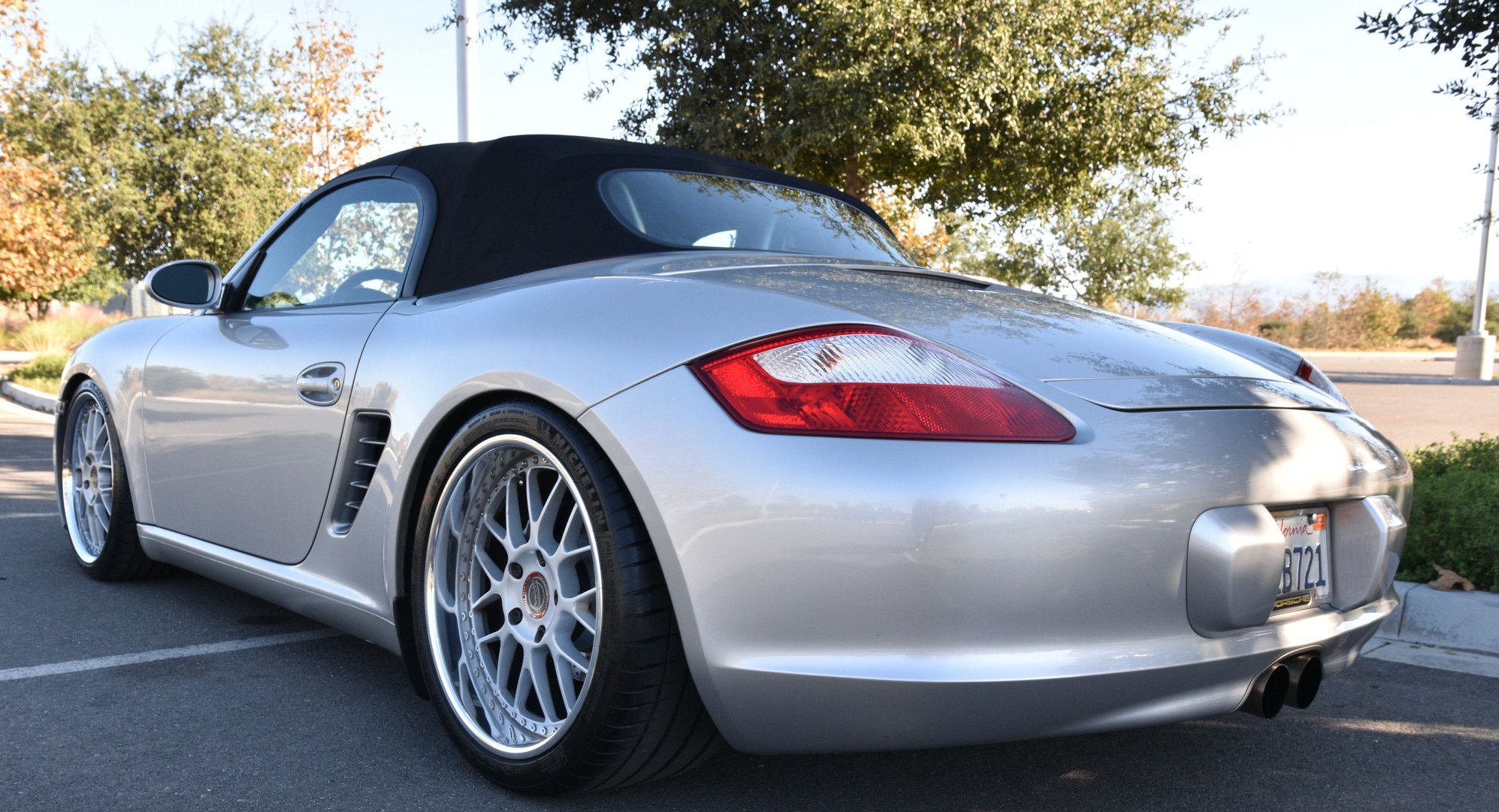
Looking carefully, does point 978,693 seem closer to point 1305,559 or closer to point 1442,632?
point 1305,559

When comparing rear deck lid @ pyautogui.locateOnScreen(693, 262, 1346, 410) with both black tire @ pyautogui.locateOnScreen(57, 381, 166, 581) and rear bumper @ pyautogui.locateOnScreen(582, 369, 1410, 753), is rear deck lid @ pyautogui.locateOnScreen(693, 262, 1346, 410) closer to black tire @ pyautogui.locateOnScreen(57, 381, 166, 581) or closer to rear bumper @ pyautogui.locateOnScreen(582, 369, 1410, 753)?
rear bumper @ pyautogui.locateOnScreen(582, 369, 1410, 753)

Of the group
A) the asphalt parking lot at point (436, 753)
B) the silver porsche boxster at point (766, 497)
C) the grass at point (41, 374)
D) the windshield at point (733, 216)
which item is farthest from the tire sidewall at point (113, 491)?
the grass at point (41, 374)

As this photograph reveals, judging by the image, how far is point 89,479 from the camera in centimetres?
428

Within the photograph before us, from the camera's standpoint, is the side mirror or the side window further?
the side mirror

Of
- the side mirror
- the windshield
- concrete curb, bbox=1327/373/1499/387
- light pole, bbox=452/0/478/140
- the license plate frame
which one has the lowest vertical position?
concrete curb, bbox=1327/373/1499/387

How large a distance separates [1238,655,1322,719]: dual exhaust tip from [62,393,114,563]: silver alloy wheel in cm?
355

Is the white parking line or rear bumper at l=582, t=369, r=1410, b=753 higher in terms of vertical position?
rear bumper at l=582, t=369, r=1410, b=753

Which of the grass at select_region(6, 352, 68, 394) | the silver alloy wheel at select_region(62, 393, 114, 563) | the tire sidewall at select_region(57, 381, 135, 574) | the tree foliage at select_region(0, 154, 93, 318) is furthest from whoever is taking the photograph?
the tree foliage at select_region(0, 154, 93, 318)

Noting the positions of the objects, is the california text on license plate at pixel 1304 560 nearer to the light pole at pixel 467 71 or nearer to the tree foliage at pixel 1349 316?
the light pole at pixel 467 71

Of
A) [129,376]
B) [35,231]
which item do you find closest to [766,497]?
[129,376]

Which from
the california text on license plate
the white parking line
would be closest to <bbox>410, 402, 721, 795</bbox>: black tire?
the california text on license plate

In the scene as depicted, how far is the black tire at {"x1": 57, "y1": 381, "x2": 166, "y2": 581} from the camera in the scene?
3910 mm

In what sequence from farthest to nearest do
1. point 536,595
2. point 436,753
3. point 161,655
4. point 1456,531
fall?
point 1456,531 → point 161,655 → point 436,753 → point 536,595

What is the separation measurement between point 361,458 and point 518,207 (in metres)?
0.73
